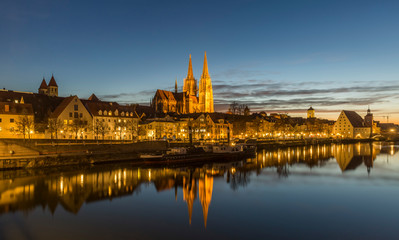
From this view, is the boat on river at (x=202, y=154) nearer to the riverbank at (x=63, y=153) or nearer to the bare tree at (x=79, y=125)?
the riverbank at (x=63, y=153)

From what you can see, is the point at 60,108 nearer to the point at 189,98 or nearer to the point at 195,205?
the point at 195,205

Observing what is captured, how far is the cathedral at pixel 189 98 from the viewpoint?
140 meters

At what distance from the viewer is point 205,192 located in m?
33.2

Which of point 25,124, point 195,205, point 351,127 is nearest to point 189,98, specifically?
point 351,127

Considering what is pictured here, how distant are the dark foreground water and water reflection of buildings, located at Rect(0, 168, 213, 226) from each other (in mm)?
85

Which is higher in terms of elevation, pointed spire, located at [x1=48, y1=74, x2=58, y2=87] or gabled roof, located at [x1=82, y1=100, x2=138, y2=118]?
pointed spire, located at [x1=48, y1=74, x2=58, y2=87]

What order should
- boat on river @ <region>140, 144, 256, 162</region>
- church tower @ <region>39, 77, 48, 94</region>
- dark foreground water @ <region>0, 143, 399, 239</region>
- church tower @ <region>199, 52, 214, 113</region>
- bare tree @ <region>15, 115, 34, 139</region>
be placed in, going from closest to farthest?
1. dark foreground water @ <region>0, 143, 399, 239</region>
2. bare tree @ <region>15, 115, 34, 139</region>
3. boat on river @ <region>140, 144, 256, 162</region>
4. church tower @ <region>39, 77, 48, 94</region>
5. church tower @ <region>199, 52, 214, 113</region>

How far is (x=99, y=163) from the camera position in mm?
50281

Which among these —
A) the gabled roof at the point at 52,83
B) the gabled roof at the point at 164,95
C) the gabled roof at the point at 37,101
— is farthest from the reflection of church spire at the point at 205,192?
the gabled roof at the point at 164,95

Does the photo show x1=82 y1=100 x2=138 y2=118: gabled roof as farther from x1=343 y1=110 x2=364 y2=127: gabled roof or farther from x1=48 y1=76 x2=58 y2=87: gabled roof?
x1=343 y1=110 x2=364 y2=127: gabled roof

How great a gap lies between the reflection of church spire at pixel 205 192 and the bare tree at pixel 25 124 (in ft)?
111

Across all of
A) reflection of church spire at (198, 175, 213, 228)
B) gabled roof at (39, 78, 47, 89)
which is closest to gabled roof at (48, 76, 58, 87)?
gabled roof at (39, 78, 47, 89)

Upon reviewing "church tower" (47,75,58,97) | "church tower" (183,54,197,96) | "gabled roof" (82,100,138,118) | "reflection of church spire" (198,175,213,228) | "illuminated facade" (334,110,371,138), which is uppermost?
"church tower" (183,54,197,96)

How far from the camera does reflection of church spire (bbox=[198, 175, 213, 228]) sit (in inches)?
1057
